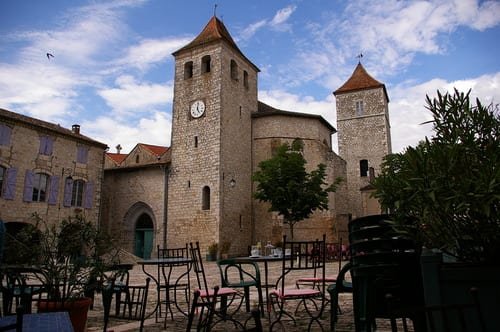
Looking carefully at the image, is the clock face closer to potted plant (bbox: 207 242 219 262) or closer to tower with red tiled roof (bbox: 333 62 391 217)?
potted plant (bbox: 207 242 219 262)

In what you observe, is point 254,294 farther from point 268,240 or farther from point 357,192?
point 357,192

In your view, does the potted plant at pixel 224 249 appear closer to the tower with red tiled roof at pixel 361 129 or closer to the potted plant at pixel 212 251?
the potted plant at pixel 212 251

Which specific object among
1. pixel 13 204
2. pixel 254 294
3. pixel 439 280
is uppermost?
pixel 13 204

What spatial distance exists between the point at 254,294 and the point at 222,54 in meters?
17.2

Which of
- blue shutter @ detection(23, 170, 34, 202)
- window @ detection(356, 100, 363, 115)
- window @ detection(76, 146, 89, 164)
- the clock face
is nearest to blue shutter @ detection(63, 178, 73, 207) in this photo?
window @ detection(76, 146, 89, 164)

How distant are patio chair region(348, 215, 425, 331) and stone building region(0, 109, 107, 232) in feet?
62.4

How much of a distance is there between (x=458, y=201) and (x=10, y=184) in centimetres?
2020

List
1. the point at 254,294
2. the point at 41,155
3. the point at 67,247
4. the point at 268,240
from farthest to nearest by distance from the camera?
1. the point at 268,240
2. the point at 41,155
3. the point at 254,294
4. the point at 67,247

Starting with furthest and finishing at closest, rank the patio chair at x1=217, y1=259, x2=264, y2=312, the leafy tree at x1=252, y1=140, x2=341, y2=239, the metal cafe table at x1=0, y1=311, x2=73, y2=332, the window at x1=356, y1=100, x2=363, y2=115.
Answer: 1. the window at x1=356, y1=100, x2=363, y2=115
2. the leafy tree at x1=252, y1=140, x2=341, y2=239
3. the patio chair at x1=217, y1=259, x2=264, y2=312
4. the metal cafe table at x1=0, y1=311, x2=73, y2=332

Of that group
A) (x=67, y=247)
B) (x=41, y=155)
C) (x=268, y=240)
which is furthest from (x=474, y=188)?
(x=41, y=155)

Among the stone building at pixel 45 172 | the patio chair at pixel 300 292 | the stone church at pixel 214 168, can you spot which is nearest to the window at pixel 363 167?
the stone church at pixel 214 168

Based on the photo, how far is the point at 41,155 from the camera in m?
20.0

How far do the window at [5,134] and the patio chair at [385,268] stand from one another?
19662 mm

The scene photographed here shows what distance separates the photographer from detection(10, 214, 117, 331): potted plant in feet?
11.5
